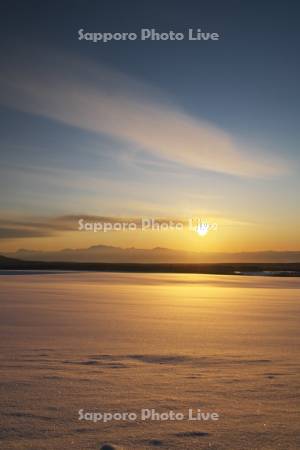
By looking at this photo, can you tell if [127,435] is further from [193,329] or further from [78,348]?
[193,329]

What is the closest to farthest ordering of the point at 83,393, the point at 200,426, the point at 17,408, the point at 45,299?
the point at 200,426 < the point at 17,408 < the point at 83,393 < the point at 45,299

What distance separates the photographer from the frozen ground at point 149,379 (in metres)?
4.07

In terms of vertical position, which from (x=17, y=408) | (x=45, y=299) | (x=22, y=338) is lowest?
(x=17, y=408)

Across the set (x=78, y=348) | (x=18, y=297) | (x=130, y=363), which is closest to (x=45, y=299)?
(x=18, y=297)

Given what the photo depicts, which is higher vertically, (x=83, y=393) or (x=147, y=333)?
(x=147, y=333)

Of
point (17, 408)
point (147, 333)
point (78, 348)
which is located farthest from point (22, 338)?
point (17, 408)

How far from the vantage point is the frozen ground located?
407 cm

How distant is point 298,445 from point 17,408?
8.02ft

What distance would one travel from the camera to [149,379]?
18.2 feet

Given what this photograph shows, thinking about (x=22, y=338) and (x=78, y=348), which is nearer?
(x=78, y=348)

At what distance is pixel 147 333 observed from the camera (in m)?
8.48

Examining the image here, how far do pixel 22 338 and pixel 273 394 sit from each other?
4.31m

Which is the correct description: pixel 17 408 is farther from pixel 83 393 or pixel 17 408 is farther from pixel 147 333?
pixel 147 333

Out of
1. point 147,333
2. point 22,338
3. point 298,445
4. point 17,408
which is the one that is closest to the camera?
point 298,445
